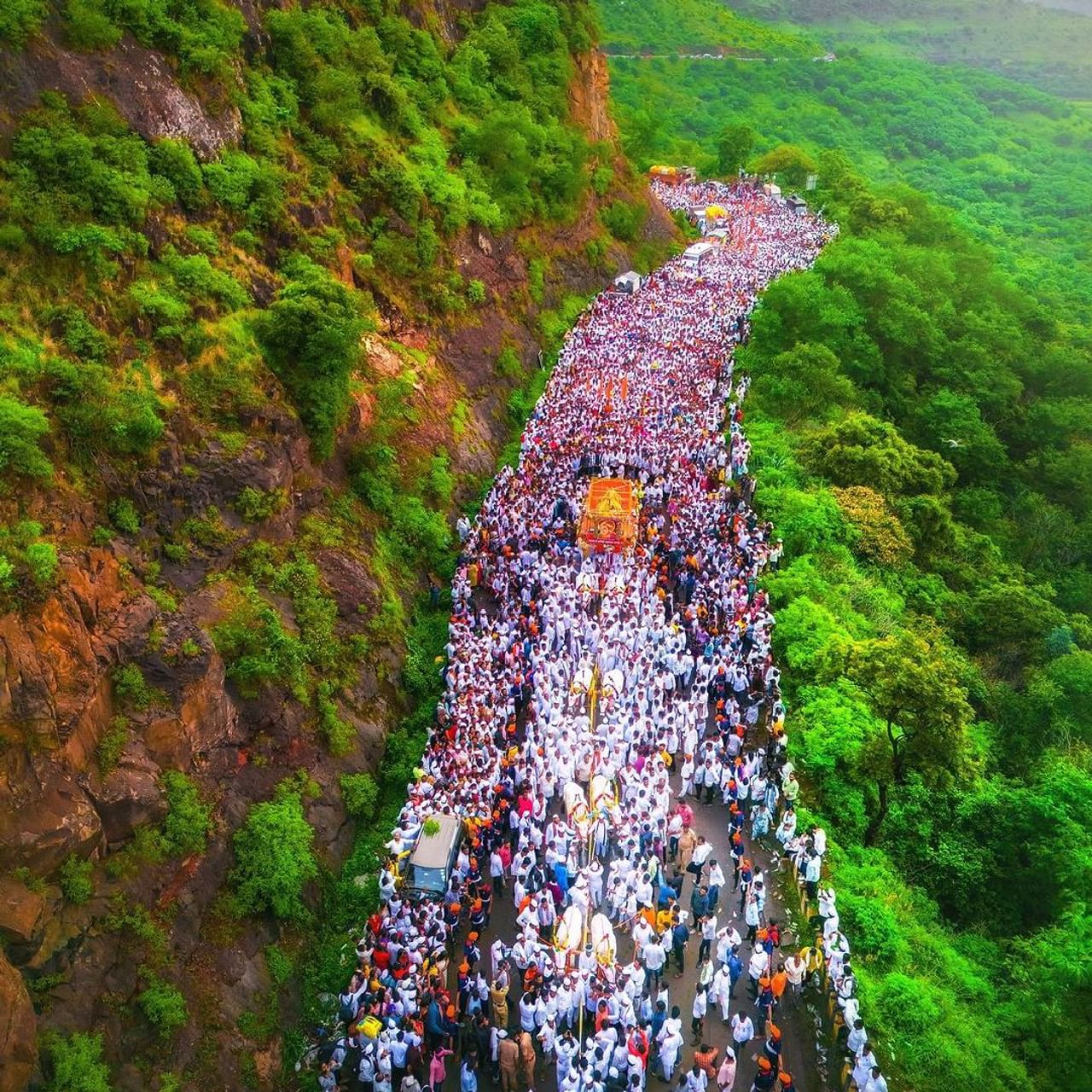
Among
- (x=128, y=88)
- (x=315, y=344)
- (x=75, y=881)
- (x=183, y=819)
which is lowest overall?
(x=183, y=819)

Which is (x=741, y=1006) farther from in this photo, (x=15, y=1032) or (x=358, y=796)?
(x=15, y=1032)

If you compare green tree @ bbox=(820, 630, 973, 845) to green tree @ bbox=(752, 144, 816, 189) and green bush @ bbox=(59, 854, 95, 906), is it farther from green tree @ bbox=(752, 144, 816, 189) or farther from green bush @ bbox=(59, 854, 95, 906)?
green tree @ bbox=(752, 144, 816, 189)

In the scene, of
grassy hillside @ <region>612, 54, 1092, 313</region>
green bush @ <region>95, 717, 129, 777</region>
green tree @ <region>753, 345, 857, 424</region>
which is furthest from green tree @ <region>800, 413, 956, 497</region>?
grassy hillside @ <region>612, 54, 1092, 313</region>

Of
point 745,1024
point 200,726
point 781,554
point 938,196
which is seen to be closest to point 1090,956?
point 745,1024

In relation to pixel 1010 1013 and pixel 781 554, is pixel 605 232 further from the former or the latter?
pixel 1010 1013

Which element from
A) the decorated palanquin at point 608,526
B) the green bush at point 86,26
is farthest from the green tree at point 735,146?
the green bush at point 86,26

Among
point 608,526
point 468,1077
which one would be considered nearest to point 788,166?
point 608,526
